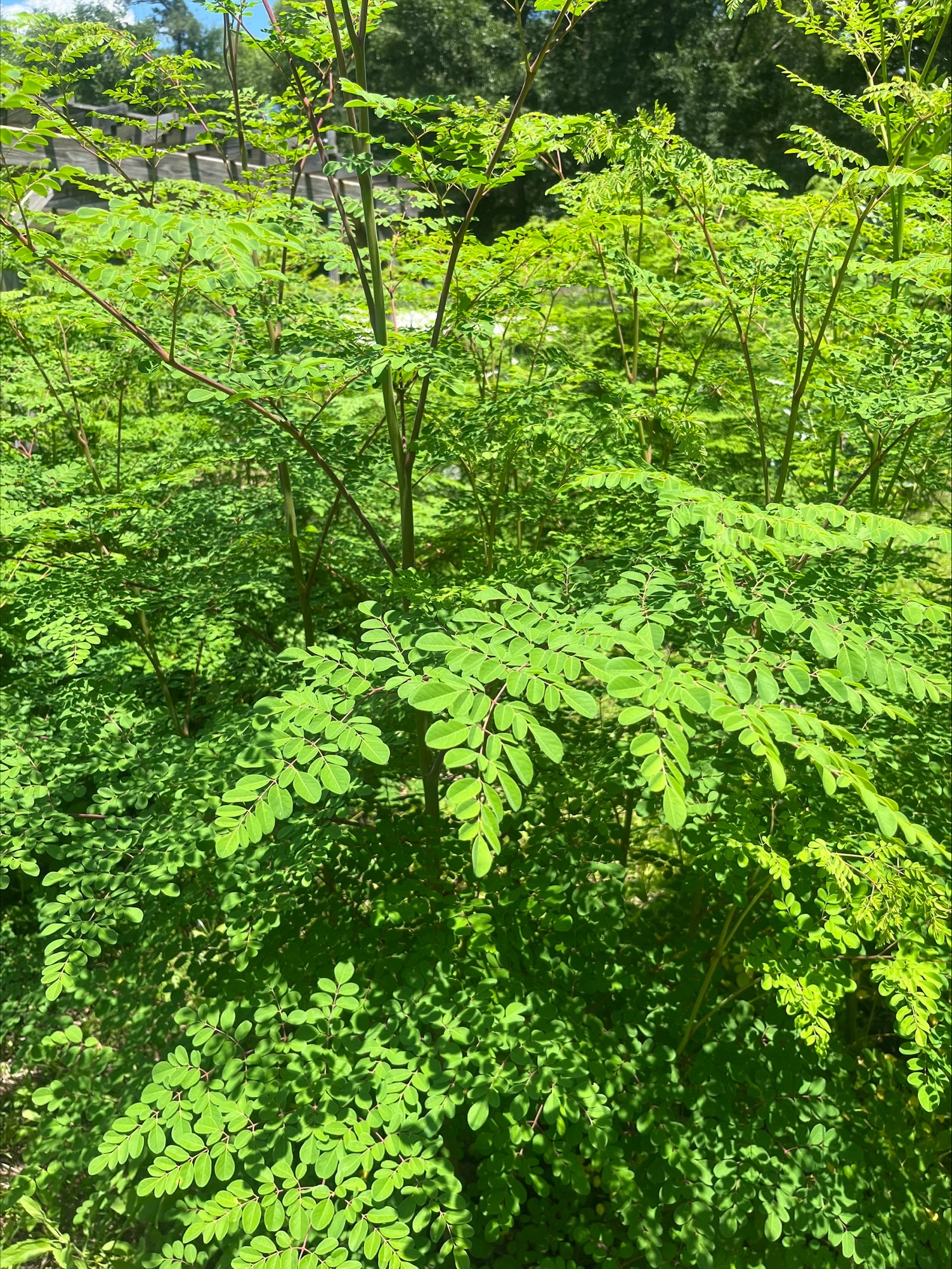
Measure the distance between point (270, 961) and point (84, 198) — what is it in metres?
7.71

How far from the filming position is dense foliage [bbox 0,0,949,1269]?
162 cm

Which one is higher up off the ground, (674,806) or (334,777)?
(674,806)

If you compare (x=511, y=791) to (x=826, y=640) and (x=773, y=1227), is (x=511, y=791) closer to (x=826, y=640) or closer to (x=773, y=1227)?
(x=826, y=640)

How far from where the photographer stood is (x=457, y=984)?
6.49ft

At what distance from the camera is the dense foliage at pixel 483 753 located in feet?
5.31

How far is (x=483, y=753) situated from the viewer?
1.30 m

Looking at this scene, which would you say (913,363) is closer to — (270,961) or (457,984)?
(457,984)

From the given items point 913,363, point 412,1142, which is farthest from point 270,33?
point 412,1142

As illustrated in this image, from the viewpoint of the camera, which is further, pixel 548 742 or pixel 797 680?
pixel 797 680

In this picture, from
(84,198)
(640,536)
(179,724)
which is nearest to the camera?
(640,536)

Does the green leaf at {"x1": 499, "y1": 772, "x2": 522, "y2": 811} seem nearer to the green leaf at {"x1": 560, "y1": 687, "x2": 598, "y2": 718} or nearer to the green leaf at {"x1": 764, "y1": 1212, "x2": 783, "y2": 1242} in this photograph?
the green leaf at {"x1": 560, "y1": 687, "x2": 598, "y2": 718}

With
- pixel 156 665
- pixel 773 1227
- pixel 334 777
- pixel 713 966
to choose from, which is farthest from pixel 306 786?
pixel 156 665

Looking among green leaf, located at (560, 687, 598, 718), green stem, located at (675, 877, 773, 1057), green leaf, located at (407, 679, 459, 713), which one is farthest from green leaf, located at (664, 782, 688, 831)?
green stem, located at (675, 877, 773, 1057)

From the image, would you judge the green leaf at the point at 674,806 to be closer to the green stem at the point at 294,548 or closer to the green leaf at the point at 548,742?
the green leaf at the point at 548,742
